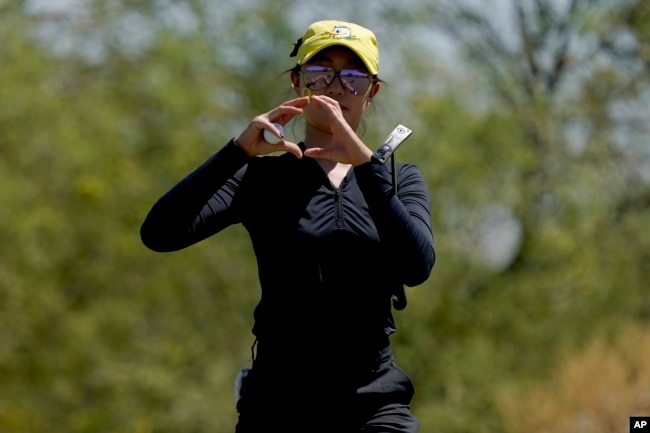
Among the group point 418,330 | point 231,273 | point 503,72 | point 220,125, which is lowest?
point 418,330

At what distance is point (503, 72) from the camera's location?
22406 mm

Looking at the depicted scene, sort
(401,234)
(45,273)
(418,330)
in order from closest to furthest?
(401,234), (45,273), (418,330)

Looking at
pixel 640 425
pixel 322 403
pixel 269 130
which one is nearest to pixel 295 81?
pixel 269 130

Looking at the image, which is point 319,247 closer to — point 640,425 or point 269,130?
point 269,130

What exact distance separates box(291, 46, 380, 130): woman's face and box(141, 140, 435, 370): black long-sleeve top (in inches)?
7.8

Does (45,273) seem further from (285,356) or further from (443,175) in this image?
(285,356)

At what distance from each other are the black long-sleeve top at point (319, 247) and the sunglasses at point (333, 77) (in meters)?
0.23

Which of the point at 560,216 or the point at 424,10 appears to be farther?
the point at 424,10

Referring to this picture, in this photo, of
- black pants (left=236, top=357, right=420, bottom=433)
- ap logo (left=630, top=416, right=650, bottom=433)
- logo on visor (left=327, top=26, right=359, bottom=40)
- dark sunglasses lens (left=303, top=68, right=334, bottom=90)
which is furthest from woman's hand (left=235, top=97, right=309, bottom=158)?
ap logo (left=630, top=416, right=650, bottom=433)

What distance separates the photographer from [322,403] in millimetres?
3375

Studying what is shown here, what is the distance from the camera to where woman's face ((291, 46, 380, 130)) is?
11.4 feet

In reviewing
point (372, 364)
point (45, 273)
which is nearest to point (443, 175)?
point (45, 273)

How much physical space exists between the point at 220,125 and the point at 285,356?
1712 cm

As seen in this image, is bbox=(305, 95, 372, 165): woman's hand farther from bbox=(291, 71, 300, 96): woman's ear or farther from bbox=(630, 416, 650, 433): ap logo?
bbox=(630, 416, 650, 433): ap logo
